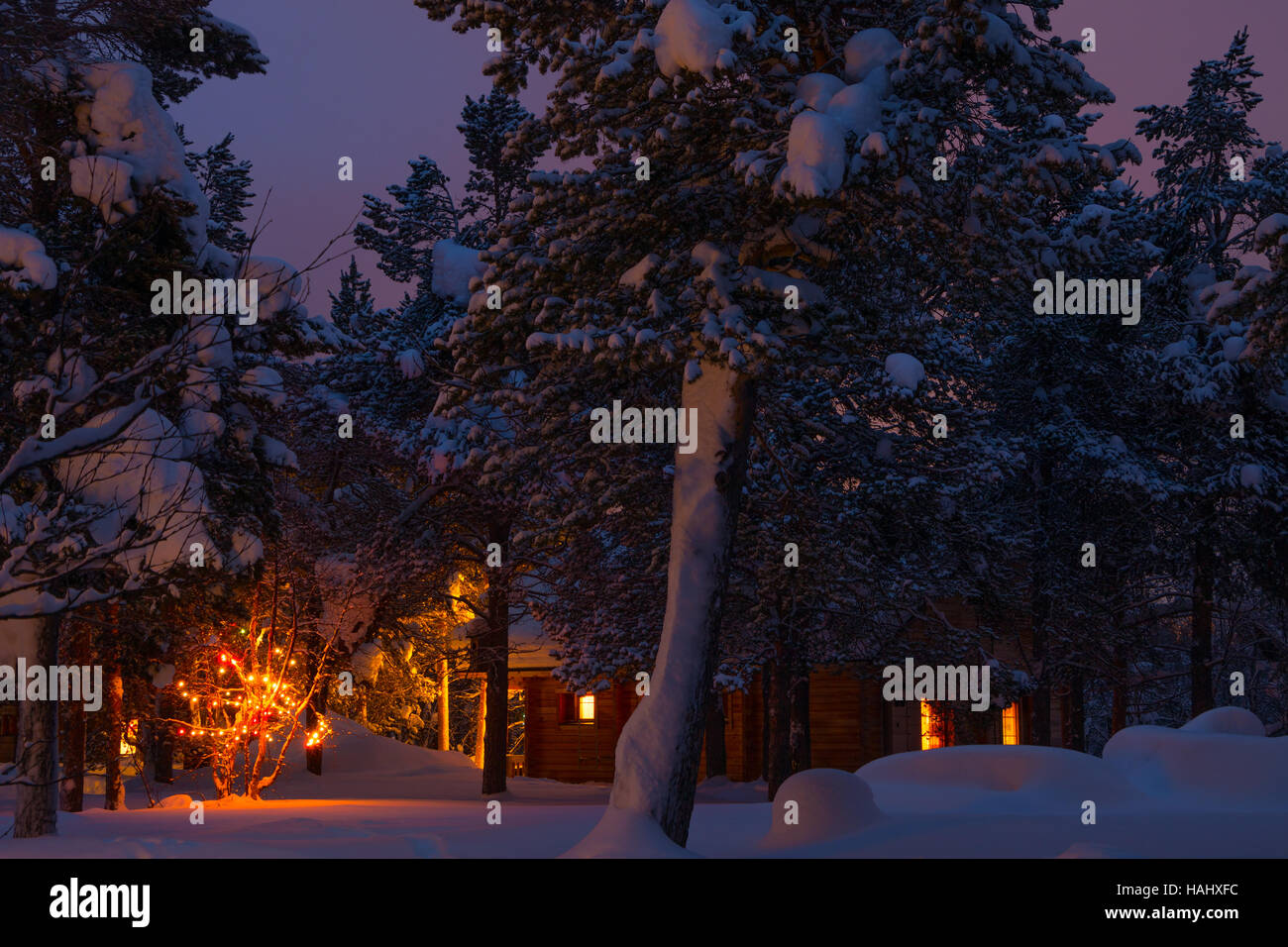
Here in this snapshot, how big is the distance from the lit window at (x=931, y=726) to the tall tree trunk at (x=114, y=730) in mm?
18750

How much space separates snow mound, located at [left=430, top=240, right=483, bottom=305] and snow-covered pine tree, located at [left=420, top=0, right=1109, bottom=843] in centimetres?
1375

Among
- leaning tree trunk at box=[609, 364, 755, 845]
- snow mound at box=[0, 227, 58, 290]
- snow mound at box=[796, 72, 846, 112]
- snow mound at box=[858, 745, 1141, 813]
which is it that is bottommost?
snow mound at box=[858, 745, 1141, 813]

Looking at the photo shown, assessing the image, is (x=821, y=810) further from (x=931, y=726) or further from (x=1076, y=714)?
(x=931, y=726)

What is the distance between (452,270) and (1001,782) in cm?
1761

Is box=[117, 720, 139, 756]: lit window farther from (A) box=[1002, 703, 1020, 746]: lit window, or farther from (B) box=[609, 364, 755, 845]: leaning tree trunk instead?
(A) box=[1002, 703, 1020, 746]: lit window

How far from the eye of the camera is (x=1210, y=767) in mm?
13531

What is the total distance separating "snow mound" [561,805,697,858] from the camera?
10.4 meters

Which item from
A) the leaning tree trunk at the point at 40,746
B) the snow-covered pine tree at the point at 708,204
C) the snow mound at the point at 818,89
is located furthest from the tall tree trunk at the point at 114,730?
the snow mound at the point at 818,89

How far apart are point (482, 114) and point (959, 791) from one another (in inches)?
837

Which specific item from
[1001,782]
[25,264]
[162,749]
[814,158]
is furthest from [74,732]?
[814,158]

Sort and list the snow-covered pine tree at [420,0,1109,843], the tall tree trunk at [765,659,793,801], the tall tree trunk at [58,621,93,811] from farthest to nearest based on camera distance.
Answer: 1. the tall tree trunk at [765,659,793,801]
2. the tall tree trunk at [58,621,93,811]
3. the snow-covered pine tree at [420,0,1109,843]

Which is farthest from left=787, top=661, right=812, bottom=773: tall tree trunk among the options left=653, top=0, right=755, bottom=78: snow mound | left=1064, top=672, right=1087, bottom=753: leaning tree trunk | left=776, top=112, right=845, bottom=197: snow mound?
left=653, top=0, right=755, bottom=78: snow mound
